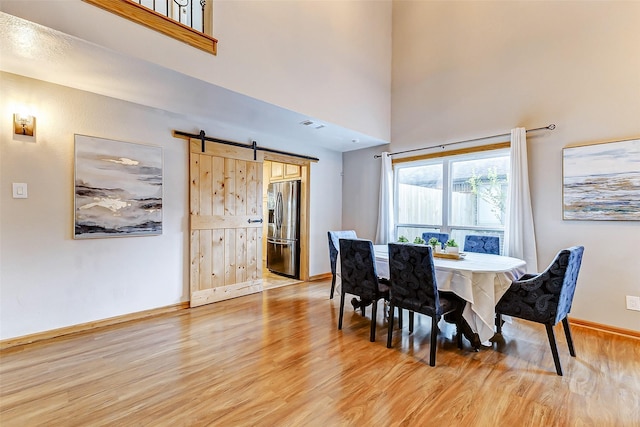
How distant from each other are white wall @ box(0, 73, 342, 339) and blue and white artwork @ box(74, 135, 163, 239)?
0.08 meters

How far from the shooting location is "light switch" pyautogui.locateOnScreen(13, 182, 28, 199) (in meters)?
2.58

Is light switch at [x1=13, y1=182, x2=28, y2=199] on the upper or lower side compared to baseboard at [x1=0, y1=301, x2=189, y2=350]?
upper

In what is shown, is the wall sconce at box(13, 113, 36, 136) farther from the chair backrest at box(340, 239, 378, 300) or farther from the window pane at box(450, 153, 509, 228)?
the window pane at box(450, 153, 509, 228)

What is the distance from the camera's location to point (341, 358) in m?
2.40

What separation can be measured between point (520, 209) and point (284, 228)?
3.62 meters

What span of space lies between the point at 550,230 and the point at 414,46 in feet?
11.1

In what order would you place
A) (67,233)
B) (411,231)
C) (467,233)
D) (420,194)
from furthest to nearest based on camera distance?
(411,231) < (420,194) < (467,233) < (67,233)

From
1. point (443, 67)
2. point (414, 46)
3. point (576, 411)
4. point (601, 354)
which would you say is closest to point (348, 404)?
point (576, 411)

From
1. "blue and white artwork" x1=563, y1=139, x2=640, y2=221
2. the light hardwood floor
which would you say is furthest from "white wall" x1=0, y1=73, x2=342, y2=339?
"blue and white artwork" x1=563, y1=139, x2=640, y2=221

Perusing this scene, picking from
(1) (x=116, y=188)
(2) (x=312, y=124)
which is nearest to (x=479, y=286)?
(2) (x=312, y=124)

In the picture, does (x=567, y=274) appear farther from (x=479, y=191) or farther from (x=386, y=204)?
(x=386, y=204)

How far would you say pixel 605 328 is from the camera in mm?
3006

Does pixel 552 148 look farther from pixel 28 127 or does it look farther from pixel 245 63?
pixel 28 127

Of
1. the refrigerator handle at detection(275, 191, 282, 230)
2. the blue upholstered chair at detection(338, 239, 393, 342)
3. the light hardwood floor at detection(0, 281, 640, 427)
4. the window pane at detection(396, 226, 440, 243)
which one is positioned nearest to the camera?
the light hardwood floor at detection(0, 281, 640, 427)
